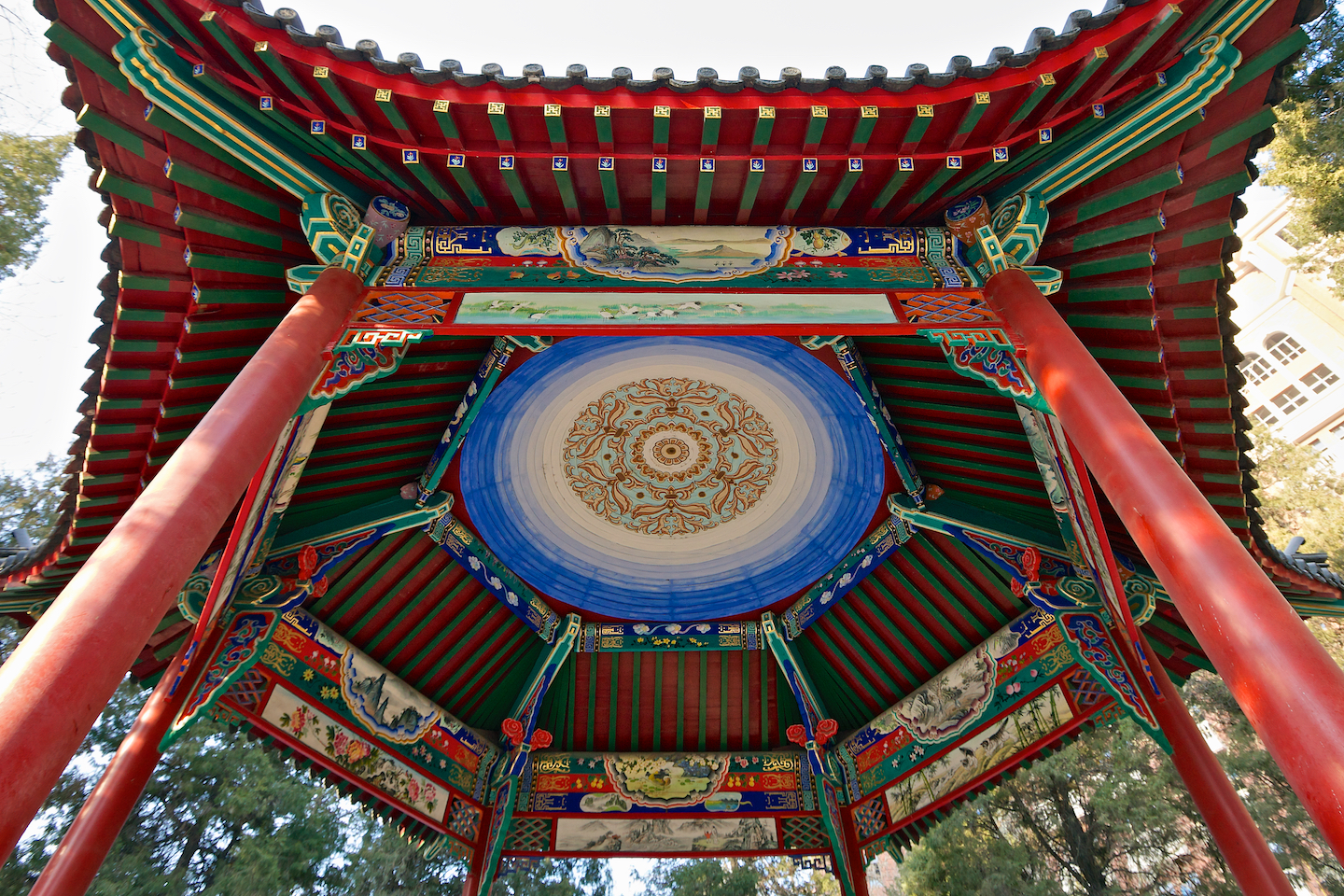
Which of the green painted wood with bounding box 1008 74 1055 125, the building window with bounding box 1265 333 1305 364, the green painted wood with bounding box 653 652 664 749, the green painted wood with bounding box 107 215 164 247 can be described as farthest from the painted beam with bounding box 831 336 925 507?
the building window with bounding box 1265 333 1305 364

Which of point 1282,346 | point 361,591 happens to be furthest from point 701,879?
point 1282,346

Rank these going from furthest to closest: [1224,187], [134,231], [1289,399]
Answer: [1289,399], [134,231], [1224,187]

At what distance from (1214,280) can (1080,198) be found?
111 centimetres

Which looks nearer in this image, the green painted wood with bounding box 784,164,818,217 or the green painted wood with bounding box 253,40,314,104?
the green painted wood with bounding box 253,40,314,104

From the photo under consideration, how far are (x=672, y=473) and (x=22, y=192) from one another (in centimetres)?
1152

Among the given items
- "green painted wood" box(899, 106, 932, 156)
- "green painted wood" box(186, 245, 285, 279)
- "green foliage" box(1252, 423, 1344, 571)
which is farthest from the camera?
"green foliage" box(1252, 423, 1344, 571)

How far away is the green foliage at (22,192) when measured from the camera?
1137 cm

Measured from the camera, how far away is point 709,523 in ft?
30.8

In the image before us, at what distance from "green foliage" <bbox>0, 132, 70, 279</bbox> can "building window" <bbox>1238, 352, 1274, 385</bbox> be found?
137 ft

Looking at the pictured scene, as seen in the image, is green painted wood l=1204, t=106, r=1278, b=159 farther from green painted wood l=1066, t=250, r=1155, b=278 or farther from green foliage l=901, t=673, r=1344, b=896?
green foliage l=901, t=673, r=1344, b=896

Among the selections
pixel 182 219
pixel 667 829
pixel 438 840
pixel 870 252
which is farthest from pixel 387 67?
pixel 667 829

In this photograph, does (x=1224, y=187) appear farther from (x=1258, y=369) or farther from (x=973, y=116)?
(x=1258, y=369)

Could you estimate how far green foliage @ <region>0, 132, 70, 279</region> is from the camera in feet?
37.3

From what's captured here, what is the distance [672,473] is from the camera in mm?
9125
